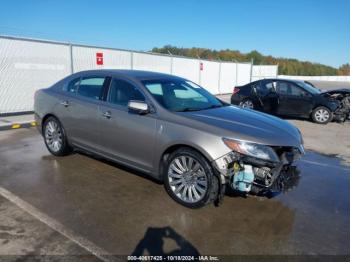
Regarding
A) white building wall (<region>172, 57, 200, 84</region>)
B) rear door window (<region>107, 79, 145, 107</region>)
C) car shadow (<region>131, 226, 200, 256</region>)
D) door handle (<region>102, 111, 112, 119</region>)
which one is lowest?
car shadow (<region>131, 226, 200, 256</region>)

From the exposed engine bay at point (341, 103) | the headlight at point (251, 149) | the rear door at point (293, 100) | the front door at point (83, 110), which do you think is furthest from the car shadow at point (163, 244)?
the exposed engine bay at point (341, 103)

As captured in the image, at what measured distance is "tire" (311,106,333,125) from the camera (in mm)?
11953

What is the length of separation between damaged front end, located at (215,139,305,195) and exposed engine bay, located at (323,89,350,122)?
917cm

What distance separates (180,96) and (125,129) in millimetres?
994

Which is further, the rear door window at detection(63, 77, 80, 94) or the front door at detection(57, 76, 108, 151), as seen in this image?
the rear door window at detection(63, 77, 80, 94)

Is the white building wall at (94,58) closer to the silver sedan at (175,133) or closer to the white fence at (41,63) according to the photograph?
the white fence at (41,63)

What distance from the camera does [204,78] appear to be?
21703 mm

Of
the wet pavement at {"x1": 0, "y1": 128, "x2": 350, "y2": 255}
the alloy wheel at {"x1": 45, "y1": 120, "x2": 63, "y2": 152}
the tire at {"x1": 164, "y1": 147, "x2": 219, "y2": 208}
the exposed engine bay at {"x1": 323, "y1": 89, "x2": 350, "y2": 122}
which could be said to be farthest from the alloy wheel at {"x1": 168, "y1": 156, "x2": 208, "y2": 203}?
the exposed engine bay at {"x1": 323, "y1": 89, "x2": 350, "y2": 122}

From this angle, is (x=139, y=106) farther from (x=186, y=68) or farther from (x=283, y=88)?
(x=186, y=68)

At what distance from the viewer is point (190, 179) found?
170 inches

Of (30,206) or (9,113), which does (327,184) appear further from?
(9,113)

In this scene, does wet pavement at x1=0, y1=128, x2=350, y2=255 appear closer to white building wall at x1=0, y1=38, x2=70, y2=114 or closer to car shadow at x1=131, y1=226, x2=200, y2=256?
car shadow at x1=131, y1=226, x2=200, y2=256

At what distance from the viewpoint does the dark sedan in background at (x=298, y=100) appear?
475 inches

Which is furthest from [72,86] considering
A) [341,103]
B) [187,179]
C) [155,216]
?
[341,103]
